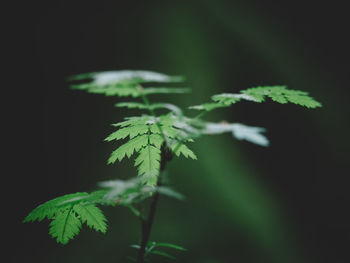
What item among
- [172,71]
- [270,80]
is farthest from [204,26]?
[270,80]

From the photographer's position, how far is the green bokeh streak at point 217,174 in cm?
268

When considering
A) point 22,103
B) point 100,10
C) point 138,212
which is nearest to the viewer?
point 138,212

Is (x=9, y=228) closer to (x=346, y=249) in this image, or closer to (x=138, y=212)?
(x=138, y=212)

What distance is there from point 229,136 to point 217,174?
1.47 feet

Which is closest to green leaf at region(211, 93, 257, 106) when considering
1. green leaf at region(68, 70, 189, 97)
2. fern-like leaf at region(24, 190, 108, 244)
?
green leaf at region(68, 70, 189, 97)

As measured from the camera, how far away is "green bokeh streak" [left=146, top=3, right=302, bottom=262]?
268 cm

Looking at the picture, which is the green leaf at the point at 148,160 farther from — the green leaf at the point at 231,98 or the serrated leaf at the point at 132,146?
the green leaf at the point at 231,98

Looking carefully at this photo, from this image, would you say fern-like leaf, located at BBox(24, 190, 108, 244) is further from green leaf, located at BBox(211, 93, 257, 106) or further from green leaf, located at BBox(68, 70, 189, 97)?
green leaf, located at BBox(211, 93, 257, 106)

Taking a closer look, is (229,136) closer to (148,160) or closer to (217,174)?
(217,174)

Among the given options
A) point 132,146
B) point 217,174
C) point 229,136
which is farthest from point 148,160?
point 229,136

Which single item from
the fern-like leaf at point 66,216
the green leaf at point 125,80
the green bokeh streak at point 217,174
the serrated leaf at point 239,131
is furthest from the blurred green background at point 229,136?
the serrated leaf at point 239,131

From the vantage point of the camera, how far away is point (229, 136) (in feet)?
9.35

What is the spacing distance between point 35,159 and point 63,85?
0.70m

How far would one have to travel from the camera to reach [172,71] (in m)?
2.69
